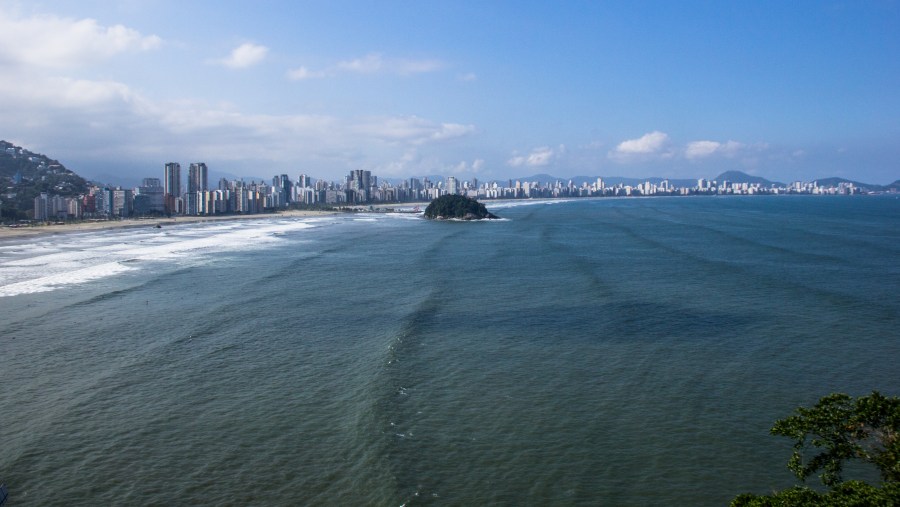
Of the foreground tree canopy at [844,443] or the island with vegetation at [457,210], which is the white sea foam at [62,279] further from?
the island with vegetation at [457,210]

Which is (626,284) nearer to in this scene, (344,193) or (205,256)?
(205,256)

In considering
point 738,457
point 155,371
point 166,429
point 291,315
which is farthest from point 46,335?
point 738,457

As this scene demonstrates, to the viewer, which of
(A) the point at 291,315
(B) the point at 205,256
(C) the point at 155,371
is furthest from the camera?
(B) the point at 205,256

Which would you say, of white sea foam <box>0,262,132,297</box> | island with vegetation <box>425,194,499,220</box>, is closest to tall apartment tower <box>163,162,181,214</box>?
island with vegetation <box>425,194,499,220</box>

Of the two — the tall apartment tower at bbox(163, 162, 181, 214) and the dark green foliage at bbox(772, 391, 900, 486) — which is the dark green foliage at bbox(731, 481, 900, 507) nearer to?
the dark green foliage at bbox(772, 391, 900, 486)

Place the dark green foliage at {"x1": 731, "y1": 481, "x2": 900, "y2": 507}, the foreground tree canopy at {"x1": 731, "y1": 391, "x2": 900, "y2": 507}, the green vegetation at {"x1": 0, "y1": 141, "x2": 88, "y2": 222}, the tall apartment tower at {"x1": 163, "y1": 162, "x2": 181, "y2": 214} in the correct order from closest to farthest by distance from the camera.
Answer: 1. the dark green foliage at {"x1": 731, "y1": 481, "x2": 900, "y2": 507}
2. the foreground tree canopy at {"x1": 731, "y1": 391, "x2": 900, "y2": 507}
3. the green vegetation at {"x1": 0, "y1": 141, "x2": 88, "y2": 222}
4. the tall apartment tower at {"x1": 163, "y1": 162, "x2": 181, "y2": 214}

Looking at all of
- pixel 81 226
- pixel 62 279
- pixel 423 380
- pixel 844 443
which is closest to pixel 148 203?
pixel 81 226
